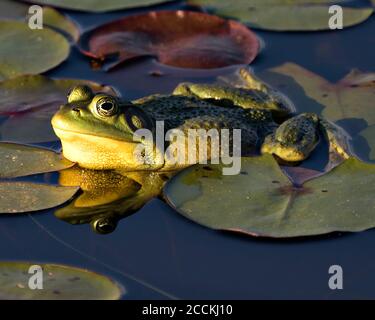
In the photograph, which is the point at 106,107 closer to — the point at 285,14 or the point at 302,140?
the point at 302,140

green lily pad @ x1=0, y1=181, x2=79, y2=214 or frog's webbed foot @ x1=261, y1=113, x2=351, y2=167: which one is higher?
frog's webbed foot @ x1=261, y1=113, x2=351, y2=167

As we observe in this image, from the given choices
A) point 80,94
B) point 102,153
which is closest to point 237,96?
point 102,153

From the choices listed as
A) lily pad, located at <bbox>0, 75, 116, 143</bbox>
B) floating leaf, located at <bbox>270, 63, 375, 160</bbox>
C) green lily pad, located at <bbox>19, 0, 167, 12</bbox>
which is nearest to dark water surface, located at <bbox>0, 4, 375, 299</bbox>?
lily pad, located at <bbox>0, 75, 116, 143</bbox>

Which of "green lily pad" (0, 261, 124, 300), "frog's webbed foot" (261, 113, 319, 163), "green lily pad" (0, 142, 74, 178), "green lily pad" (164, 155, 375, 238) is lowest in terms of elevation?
"green lily pad" (0, 261, 124, 300)

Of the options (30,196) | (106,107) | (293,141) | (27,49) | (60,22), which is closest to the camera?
(30,196)

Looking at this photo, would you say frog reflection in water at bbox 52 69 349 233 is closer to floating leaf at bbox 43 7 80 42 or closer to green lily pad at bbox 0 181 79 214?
green lily pad at bbox 0 181 79 214

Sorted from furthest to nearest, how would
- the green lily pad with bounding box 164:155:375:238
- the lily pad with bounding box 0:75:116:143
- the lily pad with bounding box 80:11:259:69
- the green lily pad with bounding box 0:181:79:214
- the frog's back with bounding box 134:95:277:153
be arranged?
the lily pad with bounding box 80:11:259:69 → the lily pad with bounding box 0:75:116:143 → the frog's back with bounding box 134:95:277:153 → the green lily pad with bounding box 0:181:79:214 → the green lily pad with bounding box 164:155:375:238
